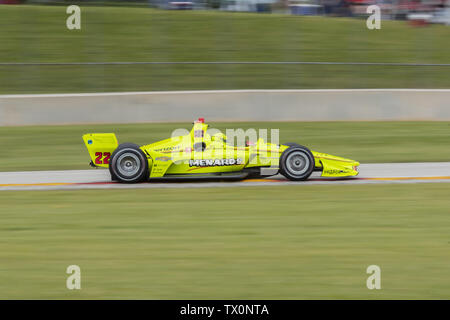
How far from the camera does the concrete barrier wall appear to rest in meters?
18.1

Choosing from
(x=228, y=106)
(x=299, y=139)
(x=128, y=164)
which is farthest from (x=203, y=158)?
(x=228, y=106)

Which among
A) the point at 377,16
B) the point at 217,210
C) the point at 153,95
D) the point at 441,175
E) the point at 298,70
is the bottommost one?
the point at 217,210

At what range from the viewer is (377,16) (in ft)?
74.9

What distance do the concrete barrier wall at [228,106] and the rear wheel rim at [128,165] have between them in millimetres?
7426

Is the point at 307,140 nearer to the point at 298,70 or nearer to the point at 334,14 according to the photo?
the point at 298,70

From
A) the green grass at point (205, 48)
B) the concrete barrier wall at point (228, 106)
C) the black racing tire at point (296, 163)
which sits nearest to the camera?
the black racing tire at point (296, 163)

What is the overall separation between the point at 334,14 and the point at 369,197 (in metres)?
14.2

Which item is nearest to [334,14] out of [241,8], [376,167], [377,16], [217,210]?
[377,16]

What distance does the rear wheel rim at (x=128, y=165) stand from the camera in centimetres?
1095
